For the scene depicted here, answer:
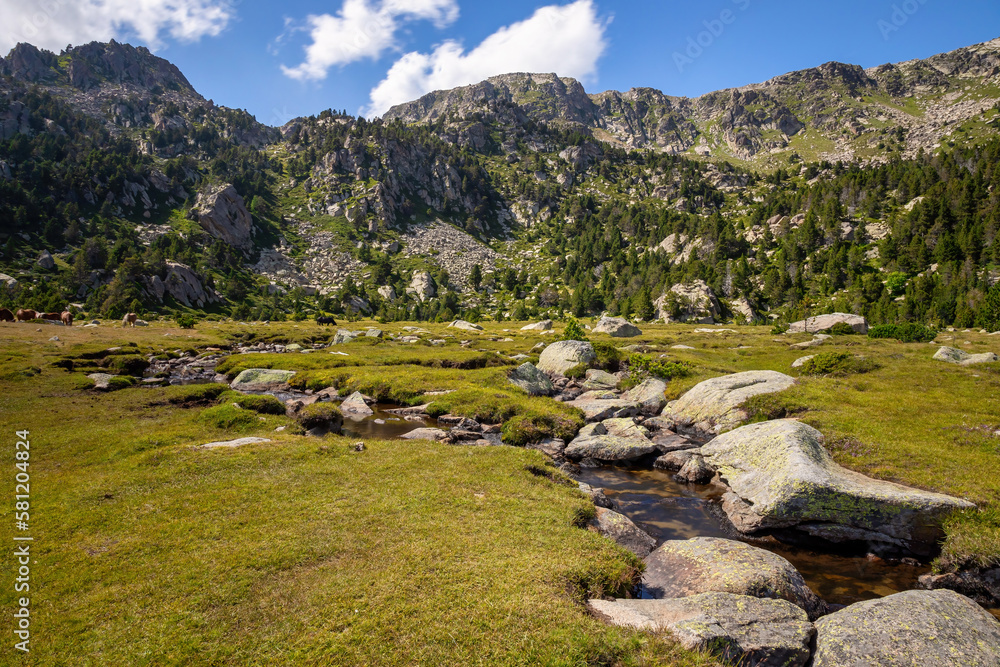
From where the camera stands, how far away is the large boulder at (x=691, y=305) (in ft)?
526

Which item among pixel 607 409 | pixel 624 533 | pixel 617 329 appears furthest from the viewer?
pixel 617 329

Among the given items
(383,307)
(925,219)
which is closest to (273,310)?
(383,307)

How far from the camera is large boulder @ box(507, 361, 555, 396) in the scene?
46.2 m

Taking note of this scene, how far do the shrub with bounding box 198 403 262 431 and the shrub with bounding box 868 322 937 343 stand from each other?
98.0m

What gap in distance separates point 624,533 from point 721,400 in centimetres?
2090

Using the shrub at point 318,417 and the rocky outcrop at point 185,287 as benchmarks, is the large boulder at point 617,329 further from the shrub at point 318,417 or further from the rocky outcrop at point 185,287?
the rocky outcrop at point 185,287

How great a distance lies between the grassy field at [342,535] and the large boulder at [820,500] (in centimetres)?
120

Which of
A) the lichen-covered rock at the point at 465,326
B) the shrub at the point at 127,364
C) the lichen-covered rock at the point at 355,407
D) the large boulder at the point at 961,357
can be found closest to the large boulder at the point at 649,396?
the lichen-covered rock at the point at 355,407

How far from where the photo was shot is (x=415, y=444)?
27.5 metres

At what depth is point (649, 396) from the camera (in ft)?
135

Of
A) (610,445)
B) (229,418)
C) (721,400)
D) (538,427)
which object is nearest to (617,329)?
(721,400)

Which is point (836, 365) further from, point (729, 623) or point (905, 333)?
point (905, 333)

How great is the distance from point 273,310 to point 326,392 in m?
137

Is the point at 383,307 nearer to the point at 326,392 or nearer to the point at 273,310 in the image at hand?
the point at 273,310
